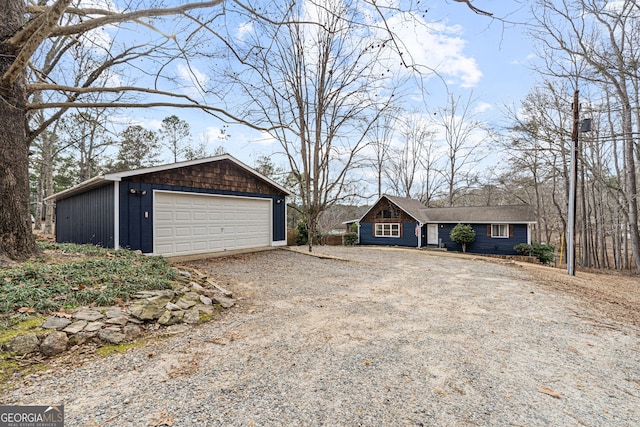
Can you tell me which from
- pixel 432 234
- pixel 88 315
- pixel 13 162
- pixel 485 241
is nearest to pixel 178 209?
pixel 13 162

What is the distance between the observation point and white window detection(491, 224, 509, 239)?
16359mm

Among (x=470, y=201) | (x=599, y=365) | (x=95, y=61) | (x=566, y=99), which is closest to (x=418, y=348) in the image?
(x=599, y=365)

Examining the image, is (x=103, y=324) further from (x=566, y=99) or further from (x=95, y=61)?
(x=566, y=99)

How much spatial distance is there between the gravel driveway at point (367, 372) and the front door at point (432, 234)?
48.5 feet

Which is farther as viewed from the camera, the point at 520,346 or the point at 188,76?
the point at 188,76

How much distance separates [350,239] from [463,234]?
747 centimetres

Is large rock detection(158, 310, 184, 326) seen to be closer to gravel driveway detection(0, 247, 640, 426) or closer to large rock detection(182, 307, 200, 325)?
large rock detection(182, 307, 200, 325)

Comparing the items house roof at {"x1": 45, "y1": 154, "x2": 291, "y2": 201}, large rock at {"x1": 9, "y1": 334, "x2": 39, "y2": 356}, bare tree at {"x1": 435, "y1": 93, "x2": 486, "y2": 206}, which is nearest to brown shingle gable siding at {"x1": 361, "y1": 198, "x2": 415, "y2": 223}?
bare tree at {"x1": 435, "y1": 93, "x2": 486, "y2": 206}

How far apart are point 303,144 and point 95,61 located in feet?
24.7

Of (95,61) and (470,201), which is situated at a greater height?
(95,61)

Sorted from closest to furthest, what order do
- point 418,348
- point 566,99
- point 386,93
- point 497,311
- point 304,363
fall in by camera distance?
point 304,363 < point 418,348 < point 497,311 < point 386,93 < point 566,99

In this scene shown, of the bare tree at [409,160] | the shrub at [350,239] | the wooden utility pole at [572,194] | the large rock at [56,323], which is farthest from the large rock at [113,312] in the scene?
the bare tree at [409,160]

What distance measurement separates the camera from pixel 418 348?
2979 millimetres

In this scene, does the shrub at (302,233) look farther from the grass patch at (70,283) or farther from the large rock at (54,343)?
the large rock at (54,343)
